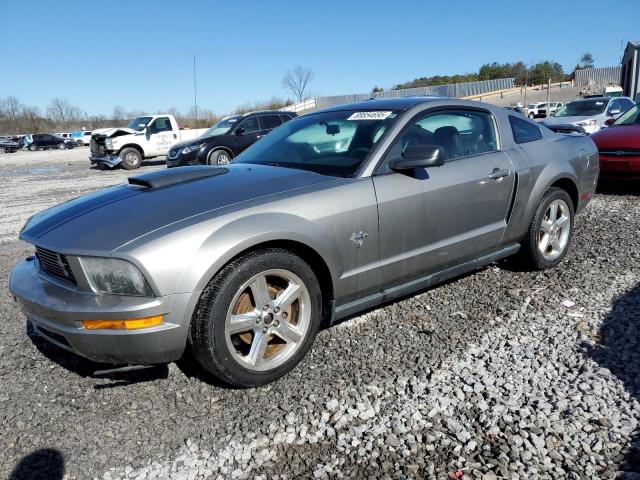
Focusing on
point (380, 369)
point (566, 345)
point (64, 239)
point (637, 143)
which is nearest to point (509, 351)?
point (566, 345)

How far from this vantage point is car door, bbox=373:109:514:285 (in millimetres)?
3178

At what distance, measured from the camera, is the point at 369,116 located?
11.8 ft

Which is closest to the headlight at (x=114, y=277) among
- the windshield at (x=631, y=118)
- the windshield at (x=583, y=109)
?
the windshield at (x=631, y=118)

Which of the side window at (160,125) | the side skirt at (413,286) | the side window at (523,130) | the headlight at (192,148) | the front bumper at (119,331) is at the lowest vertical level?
the side skirt at (413,286)

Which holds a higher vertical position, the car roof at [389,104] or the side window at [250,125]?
the side window at [250,125]

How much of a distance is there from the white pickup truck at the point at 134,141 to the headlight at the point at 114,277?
15.4 m

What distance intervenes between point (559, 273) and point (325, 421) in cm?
287

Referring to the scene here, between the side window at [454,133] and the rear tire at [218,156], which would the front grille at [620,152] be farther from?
the rear tire at [218,156]

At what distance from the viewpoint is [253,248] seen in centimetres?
268

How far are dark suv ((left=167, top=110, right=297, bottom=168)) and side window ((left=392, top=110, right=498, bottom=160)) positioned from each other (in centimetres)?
945

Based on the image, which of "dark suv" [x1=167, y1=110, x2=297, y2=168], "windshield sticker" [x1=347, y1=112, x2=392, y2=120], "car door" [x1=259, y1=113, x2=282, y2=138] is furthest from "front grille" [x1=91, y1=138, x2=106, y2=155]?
"windshield sticker" [x1=347, y1=112, x2=392, y2=120]

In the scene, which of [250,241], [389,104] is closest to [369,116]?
[389,104]

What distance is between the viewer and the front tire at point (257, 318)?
8.27 feet

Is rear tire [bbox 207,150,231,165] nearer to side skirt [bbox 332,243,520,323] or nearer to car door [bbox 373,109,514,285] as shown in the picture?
car door [bbox 373,109,514,285]
